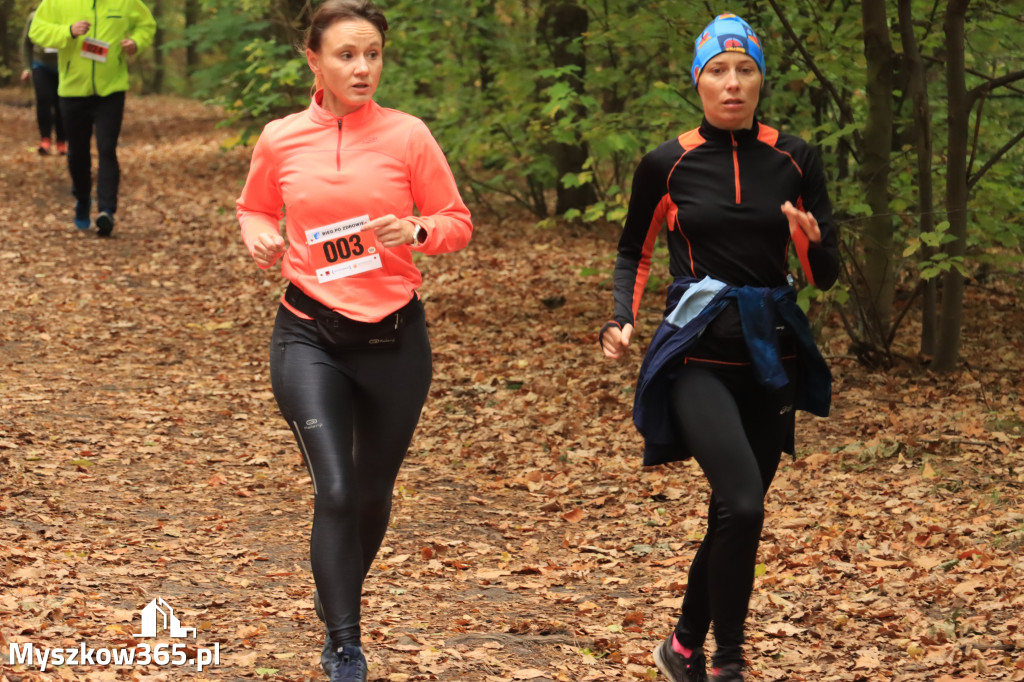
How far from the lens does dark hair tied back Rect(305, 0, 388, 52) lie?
3965 mm

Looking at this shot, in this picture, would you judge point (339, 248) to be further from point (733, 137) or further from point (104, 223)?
point (104, 223)

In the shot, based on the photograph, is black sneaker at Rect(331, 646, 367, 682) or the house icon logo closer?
black sneaker at Rect(331, 646, 367, 682)

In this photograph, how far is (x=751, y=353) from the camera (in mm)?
3709

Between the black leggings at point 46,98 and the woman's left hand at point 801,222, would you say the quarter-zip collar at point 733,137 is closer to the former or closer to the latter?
the woman's left hand at point 801,222

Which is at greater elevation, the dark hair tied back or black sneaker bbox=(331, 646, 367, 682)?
the dark hair tied back

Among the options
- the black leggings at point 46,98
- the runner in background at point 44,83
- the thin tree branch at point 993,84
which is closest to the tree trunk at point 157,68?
the runner in background at point 44,83

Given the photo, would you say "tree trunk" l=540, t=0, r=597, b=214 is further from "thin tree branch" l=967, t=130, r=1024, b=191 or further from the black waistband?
the black waistband

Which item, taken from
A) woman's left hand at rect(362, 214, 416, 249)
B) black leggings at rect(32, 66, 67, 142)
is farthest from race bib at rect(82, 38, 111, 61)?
woman's left hand at rect(362, 214, 416, 249)

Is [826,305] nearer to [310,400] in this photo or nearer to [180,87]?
[310,400]

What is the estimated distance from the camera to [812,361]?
386cm

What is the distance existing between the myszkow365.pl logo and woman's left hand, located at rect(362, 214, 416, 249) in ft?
5.73

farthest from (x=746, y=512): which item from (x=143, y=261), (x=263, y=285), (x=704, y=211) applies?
(x=143, y=261)

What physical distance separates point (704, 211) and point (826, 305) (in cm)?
520

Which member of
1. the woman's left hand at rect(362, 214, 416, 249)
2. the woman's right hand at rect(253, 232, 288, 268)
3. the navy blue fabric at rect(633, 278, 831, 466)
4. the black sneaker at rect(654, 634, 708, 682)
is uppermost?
the woman's left hand at rect(362, 214, 416, 249)
